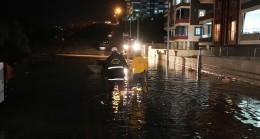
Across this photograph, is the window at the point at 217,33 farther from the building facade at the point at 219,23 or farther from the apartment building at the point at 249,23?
the apartment building at the point at 249,23

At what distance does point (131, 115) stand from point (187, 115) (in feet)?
5.28

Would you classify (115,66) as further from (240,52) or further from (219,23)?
(219,23)

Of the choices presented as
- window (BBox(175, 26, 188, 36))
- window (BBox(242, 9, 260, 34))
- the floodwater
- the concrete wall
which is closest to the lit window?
window (BBox(242, 9, 260, 34))

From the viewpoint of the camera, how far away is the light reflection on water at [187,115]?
8.82m

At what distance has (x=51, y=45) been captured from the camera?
10612 cm

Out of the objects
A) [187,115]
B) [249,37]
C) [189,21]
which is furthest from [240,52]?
[189,21]

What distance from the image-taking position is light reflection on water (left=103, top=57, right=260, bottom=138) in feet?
28.9

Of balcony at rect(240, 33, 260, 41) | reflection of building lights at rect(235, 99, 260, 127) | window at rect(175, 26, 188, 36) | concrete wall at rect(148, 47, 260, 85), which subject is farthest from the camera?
window at rect(175, 26, 188, 36)

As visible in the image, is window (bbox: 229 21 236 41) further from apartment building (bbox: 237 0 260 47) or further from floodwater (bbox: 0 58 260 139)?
floodwater (bbox: 0 58 260 139)

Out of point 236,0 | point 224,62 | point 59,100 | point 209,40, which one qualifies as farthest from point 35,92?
point 209,40

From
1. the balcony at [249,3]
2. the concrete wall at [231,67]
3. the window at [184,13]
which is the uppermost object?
the window at [184,13]

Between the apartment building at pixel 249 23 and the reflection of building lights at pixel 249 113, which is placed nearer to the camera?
the reflection of building lights at pixel 249 113

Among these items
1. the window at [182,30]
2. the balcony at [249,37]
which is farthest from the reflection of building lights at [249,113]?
the window at [182,30]

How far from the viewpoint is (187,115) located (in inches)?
431
